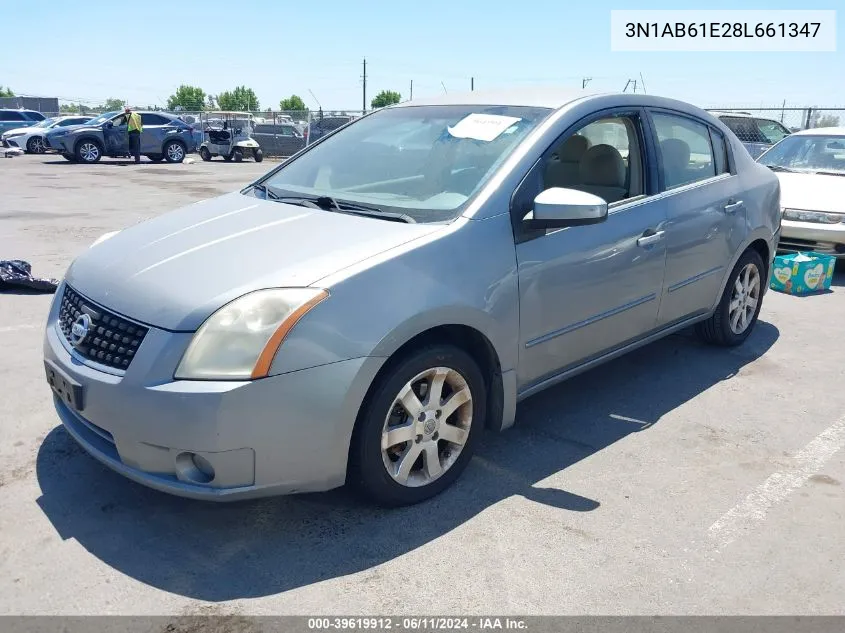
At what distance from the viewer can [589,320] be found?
3.72 m

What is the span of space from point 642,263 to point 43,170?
19.4 m

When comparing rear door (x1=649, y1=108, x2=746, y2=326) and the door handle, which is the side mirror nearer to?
the door handle

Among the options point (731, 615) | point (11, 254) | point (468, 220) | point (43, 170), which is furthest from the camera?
point (43, 170)

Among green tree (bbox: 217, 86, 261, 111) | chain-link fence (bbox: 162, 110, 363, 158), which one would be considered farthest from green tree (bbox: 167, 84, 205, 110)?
chain-link fence (bbox: 162, 110, 363, 158)

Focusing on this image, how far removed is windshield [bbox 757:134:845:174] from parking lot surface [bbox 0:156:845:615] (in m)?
4.91

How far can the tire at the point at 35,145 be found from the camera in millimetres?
26109

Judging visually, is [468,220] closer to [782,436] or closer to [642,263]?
[642,263]

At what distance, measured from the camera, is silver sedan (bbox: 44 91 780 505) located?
2.62 meters

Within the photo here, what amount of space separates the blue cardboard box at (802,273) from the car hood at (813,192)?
59cm

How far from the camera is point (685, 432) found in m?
3.93

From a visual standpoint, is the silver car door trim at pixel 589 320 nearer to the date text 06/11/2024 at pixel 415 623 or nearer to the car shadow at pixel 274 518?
the car shadow at pixel 274 518

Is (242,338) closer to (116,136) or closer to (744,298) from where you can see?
(744,298)

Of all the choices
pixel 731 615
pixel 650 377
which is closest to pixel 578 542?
pixel 731 615

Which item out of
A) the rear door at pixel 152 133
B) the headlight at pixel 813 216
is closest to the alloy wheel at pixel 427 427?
the headlight at pixel 813 216
